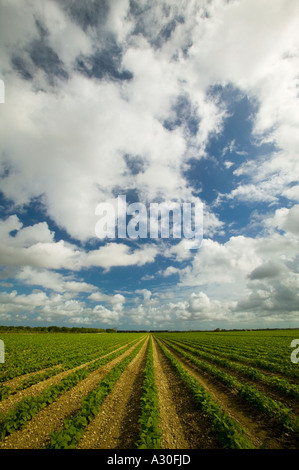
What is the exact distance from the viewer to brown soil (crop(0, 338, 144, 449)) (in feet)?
25.8

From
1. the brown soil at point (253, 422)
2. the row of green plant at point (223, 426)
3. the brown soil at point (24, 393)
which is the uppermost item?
the row of green plant at point (223, 426)

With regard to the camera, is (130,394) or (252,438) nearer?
(252,438)

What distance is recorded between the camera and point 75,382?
15.4 m

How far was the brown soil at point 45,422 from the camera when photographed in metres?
7.88

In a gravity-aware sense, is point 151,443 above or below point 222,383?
above

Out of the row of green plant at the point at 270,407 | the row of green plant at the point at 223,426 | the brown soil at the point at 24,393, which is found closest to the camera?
the row of green plant at the point at 223,426

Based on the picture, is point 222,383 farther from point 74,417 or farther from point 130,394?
point 74,417

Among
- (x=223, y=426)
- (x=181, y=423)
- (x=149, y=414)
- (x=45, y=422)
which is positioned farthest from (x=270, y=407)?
(x=45, y=422)

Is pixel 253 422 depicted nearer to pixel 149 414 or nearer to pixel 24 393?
pixel 149 414

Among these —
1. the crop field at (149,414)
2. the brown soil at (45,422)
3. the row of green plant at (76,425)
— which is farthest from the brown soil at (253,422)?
the brown soil at (45,422)

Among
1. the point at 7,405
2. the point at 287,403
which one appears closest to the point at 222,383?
the point at 287,403

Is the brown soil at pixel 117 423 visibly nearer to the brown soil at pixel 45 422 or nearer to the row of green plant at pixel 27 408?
the brown soil at pixel 45 422
